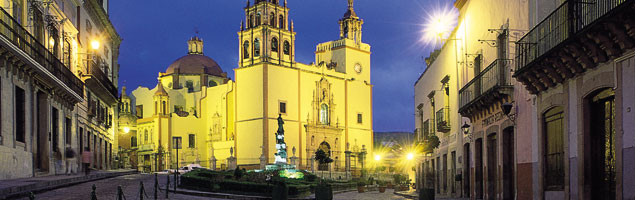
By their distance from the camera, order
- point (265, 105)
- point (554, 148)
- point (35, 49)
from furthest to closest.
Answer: point (265, 105)
point (35, 49)
point (554, 148)

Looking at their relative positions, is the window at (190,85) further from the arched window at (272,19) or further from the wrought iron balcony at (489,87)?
the wrought iron balcony at (489,87)

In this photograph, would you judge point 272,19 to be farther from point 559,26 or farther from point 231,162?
point 559,26

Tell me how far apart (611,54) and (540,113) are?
4090 millimetres

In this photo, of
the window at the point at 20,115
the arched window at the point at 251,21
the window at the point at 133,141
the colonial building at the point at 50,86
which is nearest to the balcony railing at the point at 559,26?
the colonial building at the point at 50,86

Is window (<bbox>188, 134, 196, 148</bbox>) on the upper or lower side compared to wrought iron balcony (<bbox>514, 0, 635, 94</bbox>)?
lower

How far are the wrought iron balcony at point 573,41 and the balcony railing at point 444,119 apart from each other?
11.1m

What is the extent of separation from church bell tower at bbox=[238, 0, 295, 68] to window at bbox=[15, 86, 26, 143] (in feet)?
138

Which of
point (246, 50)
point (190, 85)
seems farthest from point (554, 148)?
point (190, 85)

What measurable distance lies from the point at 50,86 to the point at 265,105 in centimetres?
3848

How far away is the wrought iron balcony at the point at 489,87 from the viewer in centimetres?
1722

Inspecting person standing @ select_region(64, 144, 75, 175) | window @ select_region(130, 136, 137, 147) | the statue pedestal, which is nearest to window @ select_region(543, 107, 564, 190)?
person standing @ select_region(64, 144, 75, 175)

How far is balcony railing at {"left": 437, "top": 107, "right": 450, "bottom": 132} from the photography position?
1049 inches

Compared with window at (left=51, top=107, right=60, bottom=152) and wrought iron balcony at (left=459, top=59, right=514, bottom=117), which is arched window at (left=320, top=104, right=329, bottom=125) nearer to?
window at (left=51, top=107, right=60, bottom=152)

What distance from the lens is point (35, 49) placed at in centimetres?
2080
